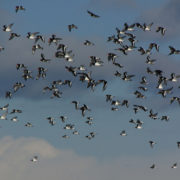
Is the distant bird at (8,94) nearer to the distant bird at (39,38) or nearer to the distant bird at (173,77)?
the distant bird at (39,38)

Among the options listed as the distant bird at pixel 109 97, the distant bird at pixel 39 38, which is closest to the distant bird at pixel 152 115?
the distant bird at pixel 109 97

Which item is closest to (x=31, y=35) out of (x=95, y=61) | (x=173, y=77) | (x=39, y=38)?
(x=39, y=38)

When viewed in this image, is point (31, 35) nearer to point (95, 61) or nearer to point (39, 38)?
point (39, 38)

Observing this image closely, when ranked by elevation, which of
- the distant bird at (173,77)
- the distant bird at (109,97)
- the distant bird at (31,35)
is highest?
the distant bird at (31,35)

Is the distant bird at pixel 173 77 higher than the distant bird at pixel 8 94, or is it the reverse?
the distant bird at pixel 8 94

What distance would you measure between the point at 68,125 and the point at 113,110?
Result: 42.3 feet

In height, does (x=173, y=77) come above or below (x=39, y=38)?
below

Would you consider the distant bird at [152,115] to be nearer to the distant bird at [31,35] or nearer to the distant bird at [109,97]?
the distant bird at [109,97]

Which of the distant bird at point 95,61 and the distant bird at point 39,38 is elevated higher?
the distant bird at point 39,38

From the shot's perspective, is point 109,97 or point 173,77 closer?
point 173,77

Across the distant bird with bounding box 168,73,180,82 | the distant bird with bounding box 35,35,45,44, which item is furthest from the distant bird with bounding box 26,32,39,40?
the distant bird with bounding box 168,73,180,82

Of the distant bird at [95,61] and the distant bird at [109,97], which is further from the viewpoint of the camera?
the distant bird at [109,97]

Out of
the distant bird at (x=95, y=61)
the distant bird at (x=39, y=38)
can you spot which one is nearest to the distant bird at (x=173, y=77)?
the distant bird at (x=95, y=61)

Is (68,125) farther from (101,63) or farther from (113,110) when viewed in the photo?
(101,63)
